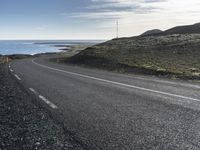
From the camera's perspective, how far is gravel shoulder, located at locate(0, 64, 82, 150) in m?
5.24

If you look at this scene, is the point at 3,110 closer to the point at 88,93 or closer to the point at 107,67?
the point at 88,93

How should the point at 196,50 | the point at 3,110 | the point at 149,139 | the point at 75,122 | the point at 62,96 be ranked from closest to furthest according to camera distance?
the point at 149,139 → the point at 75,122 → the point at 3,110 → the point at 62,96 → the point at 196,50

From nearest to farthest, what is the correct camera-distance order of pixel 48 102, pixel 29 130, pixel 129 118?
pixel 29 130 → pixel 129 118 → pixel 48 102

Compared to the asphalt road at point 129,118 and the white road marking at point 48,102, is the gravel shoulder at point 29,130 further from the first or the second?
→ the white road marking at point 48,102

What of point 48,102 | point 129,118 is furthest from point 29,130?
point 48,102

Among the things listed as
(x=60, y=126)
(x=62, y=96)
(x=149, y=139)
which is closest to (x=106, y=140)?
(x=149, y=139)

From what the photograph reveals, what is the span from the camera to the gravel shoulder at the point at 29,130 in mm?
5238

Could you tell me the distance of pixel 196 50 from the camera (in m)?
37.8

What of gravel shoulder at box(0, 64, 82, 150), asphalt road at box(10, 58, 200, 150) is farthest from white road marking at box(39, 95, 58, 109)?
gravel shoulder at box(0, 64, 82, 150)

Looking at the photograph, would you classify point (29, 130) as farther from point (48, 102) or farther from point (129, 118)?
point (48, 102)

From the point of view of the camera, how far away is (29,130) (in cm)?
618

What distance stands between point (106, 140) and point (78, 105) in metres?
3.48

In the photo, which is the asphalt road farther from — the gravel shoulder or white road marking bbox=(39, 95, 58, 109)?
the gravel shoulder

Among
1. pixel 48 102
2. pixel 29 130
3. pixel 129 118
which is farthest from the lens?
pixel 48 102
